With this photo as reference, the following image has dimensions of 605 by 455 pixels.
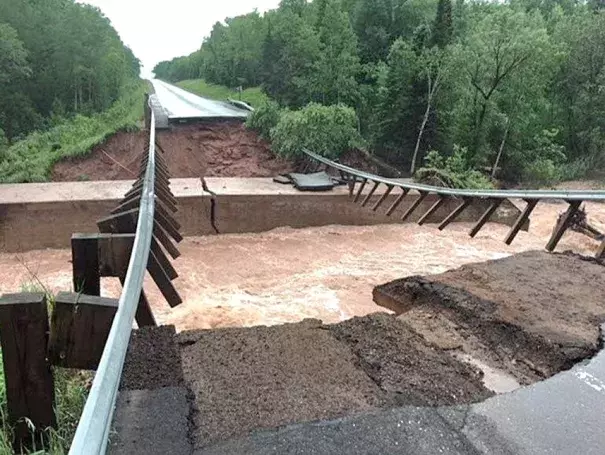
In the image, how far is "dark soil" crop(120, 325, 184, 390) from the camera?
8.11 ft

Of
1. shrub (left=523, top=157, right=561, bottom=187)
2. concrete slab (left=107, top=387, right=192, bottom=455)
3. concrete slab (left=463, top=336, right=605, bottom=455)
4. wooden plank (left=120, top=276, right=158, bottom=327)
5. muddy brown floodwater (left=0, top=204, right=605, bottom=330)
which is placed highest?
wooden plank (left=120, top=276, right=158, bottom=327)

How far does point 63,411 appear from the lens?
8.29ft

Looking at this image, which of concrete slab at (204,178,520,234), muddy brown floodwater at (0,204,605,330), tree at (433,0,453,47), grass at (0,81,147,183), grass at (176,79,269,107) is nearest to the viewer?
muddy brown floodwater at (0,204,605,330)

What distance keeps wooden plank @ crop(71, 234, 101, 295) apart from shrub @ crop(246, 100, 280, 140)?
1477 cm

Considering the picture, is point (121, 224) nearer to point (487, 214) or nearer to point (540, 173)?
point (487, 214)

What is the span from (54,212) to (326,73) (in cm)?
1307

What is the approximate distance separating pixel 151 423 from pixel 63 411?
0.62 m

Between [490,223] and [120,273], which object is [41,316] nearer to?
[120,273]

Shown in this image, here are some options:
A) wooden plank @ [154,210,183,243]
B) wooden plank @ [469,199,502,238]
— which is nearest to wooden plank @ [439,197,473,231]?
wooden plank @ [469,199,502,238]

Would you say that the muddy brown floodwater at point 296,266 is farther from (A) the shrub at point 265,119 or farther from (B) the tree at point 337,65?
(B) the tree at point 337,65

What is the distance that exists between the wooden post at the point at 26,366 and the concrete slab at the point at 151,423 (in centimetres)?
33

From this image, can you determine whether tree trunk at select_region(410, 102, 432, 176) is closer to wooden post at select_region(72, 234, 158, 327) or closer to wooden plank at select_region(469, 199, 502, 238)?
wooden plank at select_region(469, 199, 502, 238)

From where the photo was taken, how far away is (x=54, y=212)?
1082 cm

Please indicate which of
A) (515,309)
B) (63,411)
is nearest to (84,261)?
(63,411)
